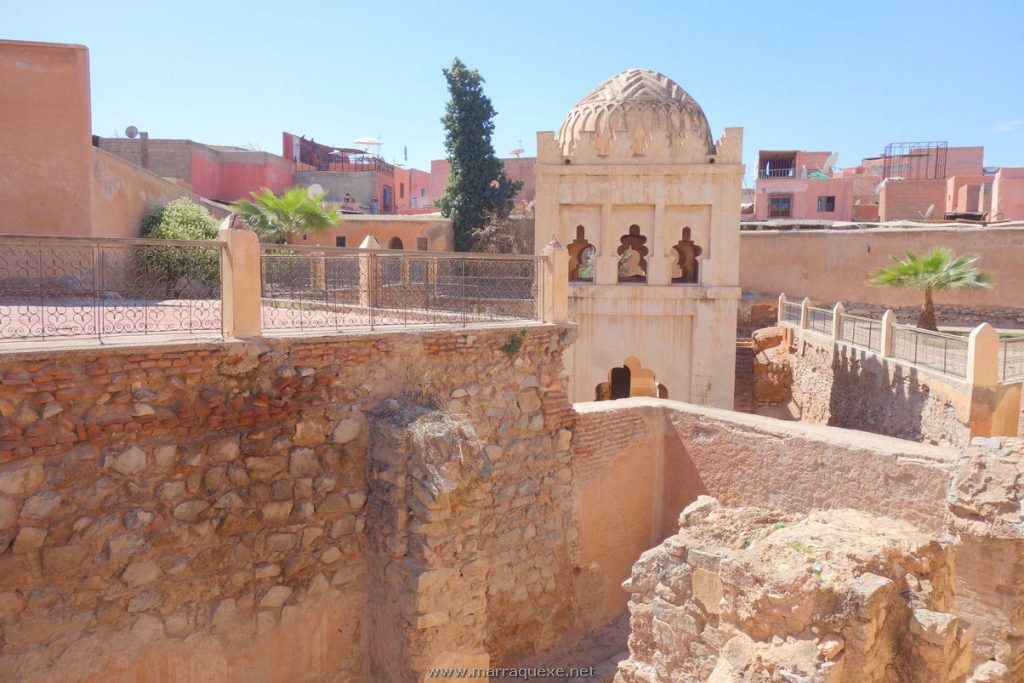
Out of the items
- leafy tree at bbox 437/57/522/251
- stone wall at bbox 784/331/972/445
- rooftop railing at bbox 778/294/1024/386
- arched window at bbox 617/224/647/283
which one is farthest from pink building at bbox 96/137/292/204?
rooftop railing at bbox 778/294/1024/386

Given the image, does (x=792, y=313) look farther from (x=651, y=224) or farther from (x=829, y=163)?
(x=829, y=163)

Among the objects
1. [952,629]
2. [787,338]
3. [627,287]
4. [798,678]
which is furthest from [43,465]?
[787,338]

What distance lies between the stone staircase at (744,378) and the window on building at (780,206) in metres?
13.1

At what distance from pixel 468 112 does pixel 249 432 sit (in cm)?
2049

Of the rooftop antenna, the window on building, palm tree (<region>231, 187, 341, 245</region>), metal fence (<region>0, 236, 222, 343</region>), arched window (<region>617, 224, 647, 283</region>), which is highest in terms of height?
the rooftop antenna

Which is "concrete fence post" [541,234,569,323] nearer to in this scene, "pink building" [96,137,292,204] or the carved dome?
the carved dome

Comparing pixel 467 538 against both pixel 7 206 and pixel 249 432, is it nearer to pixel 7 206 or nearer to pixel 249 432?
pixel 249 432

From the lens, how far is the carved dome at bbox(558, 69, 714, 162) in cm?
1628

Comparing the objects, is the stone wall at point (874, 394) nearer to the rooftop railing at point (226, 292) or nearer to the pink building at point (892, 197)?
the rooftop railing at point (226, 292)

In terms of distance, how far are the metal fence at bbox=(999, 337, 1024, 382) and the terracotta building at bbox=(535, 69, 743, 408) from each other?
575 centimetres

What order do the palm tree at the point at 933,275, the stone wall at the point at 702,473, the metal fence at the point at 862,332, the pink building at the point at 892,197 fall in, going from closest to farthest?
1. the stone wall at the point at 702,473
2. the metal fence at the point at 862,332
3. the palm tree at the point at 933,275
4. the pink building at the point at 892,197

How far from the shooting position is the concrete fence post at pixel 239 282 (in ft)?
19.3

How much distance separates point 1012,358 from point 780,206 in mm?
22265

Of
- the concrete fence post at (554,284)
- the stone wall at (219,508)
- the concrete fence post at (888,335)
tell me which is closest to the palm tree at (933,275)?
the concrete fence post at (888,335)
